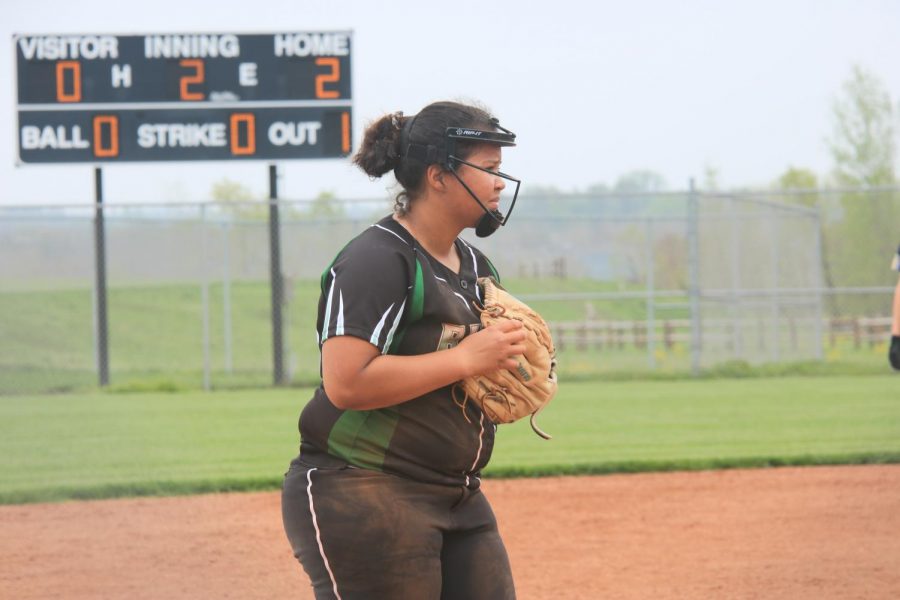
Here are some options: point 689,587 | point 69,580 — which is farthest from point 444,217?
point 69,580

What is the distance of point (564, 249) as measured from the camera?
23.7m

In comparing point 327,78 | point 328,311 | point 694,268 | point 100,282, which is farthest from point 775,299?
point 328,311

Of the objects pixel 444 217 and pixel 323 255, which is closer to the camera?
pixel 444 217

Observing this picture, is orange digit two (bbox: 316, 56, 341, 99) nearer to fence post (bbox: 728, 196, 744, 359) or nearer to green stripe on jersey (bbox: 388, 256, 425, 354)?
fence post (bbox: 728, 196, 744, 359)

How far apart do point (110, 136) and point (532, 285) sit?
32.0ft

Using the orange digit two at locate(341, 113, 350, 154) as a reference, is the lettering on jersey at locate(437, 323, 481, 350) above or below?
below

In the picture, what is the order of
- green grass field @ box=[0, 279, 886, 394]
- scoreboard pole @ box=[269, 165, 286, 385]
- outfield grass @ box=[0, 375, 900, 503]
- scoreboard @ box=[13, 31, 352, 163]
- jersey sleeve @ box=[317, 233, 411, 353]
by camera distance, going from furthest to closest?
green grass field @ box=[0, 279, 886, 394] → scoreboard pole @ box=[269, 165, 286, 385] → scoreboard @ box=[13, 31, 352, 163] → outfield grass @ box=[0, 375, 900, 503] → jersey sleeve @ box=[317, 233, 411, 353]

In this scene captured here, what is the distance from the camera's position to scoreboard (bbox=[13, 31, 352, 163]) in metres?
15.7

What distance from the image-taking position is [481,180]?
281 centimetres

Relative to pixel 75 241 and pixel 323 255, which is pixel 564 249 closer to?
pixel 323 255

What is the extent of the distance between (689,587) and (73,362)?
62.6ft

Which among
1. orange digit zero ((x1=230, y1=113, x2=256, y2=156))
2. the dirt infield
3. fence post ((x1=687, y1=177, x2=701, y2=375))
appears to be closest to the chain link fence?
fence post ((x1=687, y1=177, x2=701, y2=375))

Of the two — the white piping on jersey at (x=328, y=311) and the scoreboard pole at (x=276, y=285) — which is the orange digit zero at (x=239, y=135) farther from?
the white piping on jersey at (x=328, y=311)

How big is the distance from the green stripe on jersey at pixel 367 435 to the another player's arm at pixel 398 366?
0.08 metres
